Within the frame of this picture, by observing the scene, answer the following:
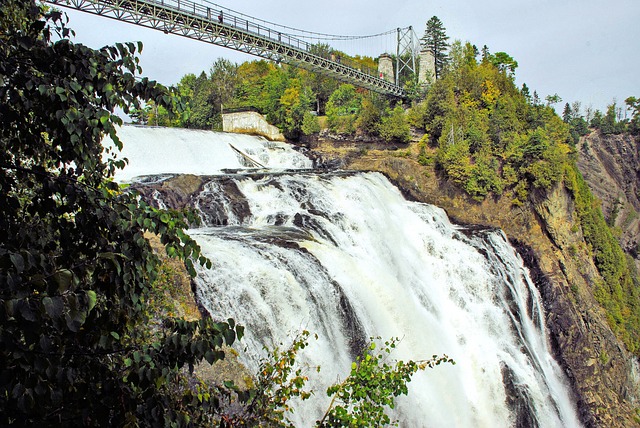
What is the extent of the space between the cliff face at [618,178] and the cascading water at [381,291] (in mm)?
40185

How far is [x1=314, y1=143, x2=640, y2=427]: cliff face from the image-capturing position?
18.2 m

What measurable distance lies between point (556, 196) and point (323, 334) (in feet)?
63.3

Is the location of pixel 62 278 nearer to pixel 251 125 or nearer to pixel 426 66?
pixel 251 125

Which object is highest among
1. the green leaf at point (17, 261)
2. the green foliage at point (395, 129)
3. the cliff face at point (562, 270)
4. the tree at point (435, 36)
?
the tree at point (435, 36)

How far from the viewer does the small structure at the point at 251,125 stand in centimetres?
3241

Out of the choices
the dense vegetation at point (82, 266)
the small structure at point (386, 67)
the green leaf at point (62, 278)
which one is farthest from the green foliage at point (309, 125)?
the green leaf at point (62, 278)

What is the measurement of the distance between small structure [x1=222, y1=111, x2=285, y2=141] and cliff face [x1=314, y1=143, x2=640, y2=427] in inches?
303

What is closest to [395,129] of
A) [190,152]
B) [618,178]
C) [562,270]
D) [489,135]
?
[489,135]

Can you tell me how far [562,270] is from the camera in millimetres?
22328

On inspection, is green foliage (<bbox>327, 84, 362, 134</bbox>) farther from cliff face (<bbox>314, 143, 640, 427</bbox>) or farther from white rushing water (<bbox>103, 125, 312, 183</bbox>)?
white rushing water (<bbox>103, 125, 312, 183</bbox>)

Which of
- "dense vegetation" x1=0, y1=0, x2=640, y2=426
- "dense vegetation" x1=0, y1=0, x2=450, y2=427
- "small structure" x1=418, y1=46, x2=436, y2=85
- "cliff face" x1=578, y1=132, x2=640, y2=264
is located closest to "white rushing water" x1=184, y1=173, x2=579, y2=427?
"dense vegetation" x1=0, y1=0, x2=640, y2=426

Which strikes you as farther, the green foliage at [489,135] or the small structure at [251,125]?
the small structure at [251,125]

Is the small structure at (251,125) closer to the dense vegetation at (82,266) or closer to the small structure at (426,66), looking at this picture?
the small structure at (426,66)

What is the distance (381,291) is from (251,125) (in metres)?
23.6
